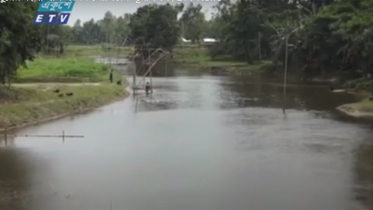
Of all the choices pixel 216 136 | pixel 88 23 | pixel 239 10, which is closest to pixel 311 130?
pixel 216 136

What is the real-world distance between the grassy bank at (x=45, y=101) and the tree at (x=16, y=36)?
4.41 feet

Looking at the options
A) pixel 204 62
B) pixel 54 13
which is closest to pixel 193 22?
pixel 204 62

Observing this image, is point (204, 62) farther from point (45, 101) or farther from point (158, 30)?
→ point (45, 101)

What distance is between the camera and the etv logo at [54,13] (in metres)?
22.6

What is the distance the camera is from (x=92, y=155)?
65.2ft

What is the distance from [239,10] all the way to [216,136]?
50839mm

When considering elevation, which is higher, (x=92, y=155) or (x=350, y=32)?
(x=350, y=32)

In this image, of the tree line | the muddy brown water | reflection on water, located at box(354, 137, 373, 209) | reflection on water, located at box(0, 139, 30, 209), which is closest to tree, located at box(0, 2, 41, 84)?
the tree line

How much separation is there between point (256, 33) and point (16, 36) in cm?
4685

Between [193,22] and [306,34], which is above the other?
[193,22]

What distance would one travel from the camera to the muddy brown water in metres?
14.6

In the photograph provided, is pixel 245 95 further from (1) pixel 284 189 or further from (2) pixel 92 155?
(1) pixel 284 189

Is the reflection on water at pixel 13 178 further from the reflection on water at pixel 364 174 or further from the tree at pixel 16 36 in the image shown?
the reflection on water at pixel 364 174

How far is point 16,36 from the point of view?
91.4ft
